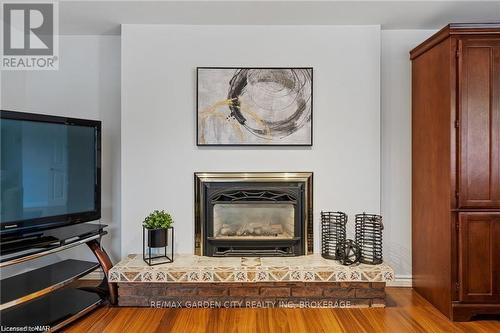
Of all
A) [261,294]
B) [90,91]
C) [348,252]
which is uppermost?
[90,91]

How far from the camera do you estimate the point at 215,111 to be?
2.87m

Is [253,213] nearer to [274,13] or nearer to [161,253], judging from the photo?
[161,253]

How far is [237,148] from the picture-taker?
2.90 m

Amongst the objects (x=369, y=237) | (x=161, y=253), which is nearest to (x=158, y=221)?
(x=161, y=253)

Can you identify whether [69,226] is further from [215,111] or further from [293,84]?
[293,84]

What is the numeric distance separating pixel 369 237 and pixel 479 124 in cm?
120

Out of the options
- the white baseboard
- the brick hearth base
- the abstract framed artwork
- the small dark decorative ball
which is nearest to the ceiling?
the abstract framed artwork

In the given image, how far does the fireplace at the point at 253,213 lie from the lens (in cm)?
283

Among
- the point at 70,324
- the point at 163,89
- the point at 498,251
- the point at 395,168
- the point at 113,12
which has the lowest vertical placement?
the point at 70,324

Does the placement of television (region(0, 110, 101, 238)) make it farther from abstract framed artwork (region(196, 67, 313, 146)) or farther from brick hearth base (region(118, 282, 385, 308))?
abstract framed artwork (region(196, 67, 313, 146))

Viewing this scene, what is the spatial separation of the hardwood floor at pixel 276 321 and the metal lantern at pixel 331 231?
0.51m

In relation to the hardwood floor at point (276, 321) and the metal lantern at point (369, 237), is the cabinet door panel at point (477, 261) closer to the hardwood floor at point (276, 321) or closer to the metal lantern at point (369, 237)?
the hardwood floor at point (276, 321)

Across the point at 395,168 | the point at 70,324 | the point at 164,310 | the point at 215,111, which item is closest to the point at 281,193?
the point at 215,111

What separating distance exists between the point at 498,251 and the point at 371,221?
88 centimetres
